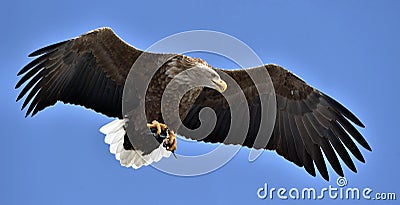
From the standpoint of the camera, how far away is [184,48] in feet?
22.1

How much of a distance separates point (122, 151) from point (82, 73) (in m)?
1.46

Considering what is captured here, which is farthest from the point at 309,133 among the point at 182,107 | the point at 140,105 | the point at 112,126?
the point at 112,126

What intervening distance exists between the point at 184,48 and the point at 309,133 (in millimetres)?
1945

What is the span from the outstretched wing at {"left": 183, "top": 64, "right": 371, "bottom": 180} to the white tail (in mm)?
696

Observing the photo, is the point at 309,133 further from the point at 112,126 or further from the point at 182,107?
the point at 112,126

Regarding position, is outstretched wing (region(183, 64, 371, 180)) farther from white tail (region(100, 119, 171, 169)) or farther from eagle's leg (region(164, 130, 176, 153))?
white tail (region(100, 119, 171, 169))

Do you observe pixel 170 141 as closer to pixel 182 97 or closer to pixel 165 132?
pixel 165 132

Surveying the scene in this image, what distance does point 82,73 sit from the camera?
721cm

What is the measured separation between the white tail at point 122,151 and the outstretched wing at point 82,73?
1.92 feet

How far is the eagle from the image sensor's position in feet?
22.6

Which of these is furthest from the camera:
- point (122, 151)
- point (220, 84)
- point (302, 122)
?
point (122, 151)

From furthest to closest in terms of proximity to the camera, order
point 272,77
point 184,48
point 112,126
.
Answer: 1. point 112,126
2. point 272,77
3. point 184,48

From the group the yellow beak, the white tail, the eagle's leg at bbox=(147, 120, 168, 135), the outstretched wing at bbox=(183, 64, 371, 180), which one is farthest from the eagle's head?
the white tail

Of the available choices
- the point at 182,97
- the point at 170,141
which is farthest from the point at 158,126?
the point at 182,97
